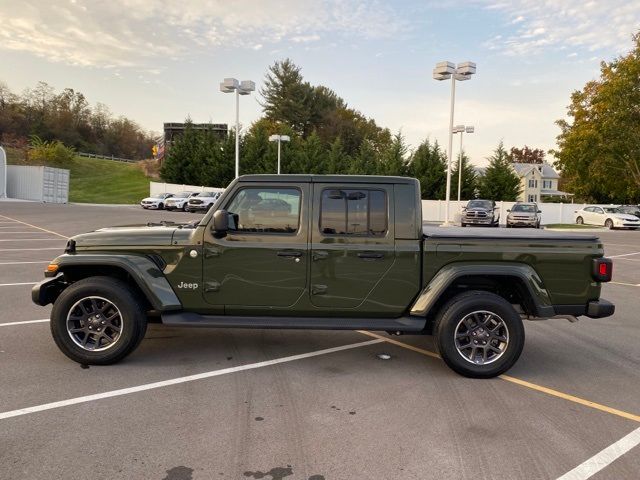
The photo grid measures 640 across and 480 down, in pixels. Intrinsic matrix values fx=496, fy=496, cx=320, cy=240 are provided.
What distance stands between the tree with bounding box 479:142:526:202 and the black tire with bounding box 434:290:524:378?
39.9 metres

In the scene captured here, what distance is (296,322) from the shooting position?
4.73 metres

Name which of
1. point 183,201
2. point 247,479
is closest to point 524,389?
point 247,479

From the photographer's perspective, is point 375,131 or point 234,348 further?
point 375,131

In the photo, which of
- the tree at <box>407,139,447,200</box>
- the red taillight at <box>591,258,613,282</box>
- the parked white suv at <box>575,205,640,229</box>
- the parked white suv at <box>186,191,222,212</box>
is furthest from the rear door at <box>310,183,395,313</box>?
the tree at <box>407,139,447,200</box>

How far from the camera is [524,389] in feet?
14.8

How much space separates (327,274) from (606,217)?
3448cm

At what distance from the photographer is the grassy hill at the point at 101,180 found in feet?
181

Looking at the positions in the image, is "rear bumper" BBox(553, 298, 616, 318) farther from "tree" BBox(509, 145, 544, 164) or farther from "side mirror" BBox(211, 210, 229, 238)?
"tree" BBox(509, 145, 544, 164)

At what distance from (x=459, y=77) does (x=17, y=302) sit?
19.8 metres

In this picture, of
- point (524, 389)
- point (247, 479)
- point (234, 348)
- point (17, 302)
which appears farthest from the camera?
point (17, 302)

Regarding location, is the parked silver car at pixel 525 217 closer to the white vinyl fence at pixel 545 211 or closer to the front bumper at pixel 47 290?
the white vinyl fence at pixel 545 211

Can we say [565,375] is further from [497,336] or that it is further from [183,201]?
[183,201]

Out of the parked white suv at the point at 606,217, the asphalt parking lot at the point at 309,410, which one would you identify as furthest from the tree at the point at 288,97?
the asphalt parking lot at the point at 309,410

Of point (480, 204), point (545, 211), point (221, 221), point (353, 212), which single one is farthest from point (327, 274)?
point (545, 211)
